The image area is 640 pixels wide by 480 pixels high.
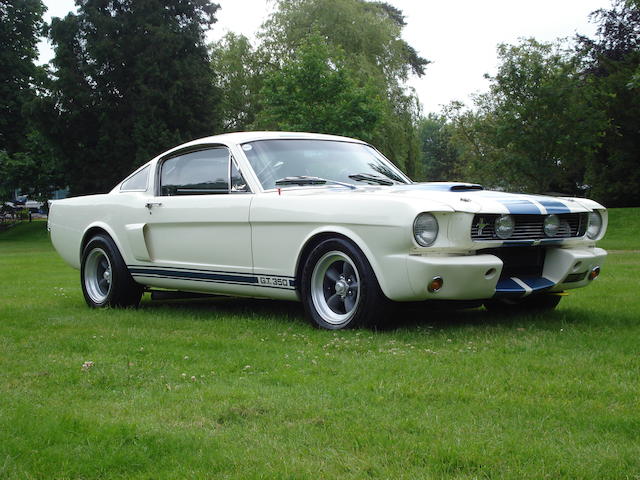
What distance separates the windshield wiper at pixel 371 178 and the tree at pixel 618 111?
26.9 meters

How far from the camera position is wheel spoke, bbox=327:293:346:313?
6066mm

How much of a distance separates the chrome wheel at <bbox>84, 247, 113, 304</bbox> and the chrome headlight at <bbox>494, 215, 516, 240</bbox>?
4230mm

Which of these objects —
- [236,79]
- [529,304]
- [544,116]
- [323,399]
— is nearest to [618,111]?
[544,116]

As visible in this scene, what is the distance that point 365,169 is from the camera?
709cm

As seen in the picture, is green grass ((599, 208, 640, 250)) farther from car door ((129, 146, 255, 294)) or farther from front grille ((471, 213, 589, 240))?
car door ((129, 146, 255, 294))

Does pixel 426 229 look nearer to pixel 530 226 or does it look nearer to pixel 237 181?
pixel 530 226

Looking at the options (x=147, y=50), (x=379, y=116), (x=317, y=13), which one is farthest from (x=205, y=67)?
(x=379, y=116)

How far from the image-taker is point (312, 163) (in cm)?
686

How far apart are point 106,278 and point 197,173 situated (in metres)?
1.67

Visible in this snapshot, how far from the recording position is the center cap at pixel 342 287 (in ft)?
19.5

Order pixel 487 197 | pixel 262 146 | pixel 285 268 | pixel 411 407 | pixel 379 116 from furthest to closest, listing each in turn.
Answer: pixel 379 116
pixel 262 146
pixel 285 268
pixel 487 197
pixel 411 407

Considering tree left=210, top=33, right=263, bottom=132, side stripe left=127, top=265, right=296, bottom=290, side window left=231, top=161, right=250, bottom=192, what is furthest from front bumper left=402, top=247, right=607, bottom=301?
tree left=210, top=33, right=263, bottom=132

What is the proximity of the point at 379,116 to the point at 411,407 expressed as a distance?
24.7m

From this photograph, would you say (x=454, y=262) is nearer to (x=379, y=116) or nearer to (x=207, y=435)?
(x=207, y=435)
